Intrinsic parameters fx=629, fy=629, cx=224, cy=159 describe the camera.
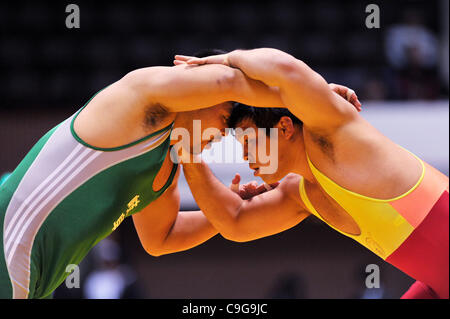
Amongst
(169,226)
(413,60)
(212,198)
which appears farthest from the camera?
(413,60)

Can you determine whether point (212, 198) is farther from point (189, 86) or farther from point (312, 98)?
point (312, 98)

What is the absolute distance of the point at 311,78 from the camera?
2537 millimetres

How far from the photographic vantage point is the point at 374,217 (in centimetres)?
261

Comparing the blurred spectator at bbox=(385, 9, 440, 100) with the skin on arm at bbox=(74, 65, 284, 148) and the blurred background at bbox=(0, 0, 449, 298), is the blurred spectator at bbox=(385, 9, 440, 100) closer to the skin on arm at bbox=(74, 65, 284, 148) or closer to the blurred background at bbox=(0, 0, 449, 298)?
the blurred background at bbox=(0, 0, 449, 298)

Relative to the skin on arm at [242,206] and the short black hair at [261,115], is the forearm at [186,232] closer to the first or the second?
the skin on arm at [242,206]

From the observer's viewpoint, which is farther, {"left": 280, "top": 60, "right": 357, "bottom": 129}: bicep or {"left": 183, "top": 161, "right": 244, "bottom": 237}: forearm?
{"left": 183, "top": 161, "right": 244, "bottom": 237}: forearm

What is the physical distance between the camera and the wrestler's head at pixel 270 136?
2969 millimetres

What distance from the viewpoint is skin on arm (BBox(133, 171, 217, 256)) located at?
3303 millimetres

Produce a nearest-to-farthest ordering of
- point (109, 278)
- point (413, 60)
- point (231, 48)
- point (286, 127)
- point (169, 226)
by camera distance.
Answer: point (286, 127) < point (169, 226) < point (109, 278) < point (413, 60) < point (231, 48)

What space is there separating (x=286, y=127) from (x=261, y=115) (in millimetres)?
131

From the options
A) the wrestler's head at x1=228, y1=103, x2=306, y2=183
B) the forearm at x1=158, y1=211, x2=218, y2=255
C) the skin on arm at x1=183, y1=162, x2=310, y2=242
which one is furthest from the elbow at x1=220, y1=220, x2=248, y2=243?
the wrestler's head at x1=228, y1=103, x2=306, y2=183

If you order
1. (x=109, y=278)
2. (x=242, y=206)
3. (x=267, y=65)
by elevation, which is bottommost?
(x=109, y=278)

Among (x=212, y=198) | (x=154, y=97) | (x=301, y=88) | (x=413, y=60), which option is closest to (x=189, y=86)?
(x=154, y=97)

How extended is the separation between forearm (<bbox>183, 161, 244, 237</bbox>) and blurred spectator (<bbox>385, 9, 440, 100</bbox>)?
358 centimetres
